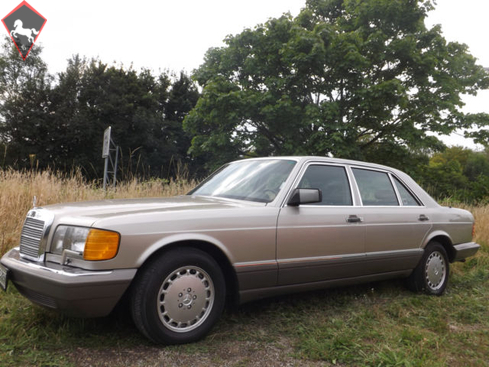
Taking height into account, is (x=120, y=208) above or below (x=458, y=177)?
below

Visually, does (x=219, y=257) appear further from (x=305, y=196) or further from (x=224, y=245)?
(x=305, y=196)

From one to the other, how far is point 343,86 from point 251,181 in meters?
18.7

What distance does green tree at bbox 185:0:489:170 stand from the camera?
19.9 meters

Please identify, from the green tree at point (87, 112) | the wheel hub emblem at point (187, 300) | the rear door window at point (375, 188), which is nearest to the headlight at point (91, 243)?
the wheel hub emblem at point (187, 300)

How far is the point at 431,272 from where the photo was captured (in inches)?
197

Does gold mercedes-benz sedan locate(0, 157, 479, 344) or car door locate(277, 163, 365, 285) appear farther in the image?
car door locate(277, 163, 365, 285)

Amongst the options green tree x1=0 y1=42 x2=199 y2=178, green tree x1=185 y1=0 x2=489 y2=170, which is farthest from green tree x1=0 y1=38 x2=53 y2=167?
green tree x1=185 y1=0 x2=489 y2=170

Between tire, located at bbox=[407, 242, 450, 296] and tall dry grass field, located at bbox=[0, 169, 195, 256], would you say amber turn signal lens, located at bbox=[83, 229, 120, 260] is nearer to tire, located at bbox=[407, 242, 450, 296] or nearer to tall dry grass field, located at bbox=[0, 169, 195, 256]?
tall dry grass field, located at bbox=[0, 169, 195, 256]

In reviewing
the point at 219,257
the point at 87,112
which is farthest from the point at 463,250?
the point at 87,112

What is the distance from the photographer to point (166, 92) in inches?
1518

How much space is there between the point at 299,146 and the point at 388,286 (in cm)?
1602

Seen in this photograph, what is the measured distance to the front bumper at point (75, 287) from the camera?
8.83 feet

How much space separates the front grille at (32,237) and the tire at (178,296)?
2.69ft

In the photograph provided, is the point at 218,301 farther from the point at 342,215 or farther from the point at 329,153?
the point at 329,153
